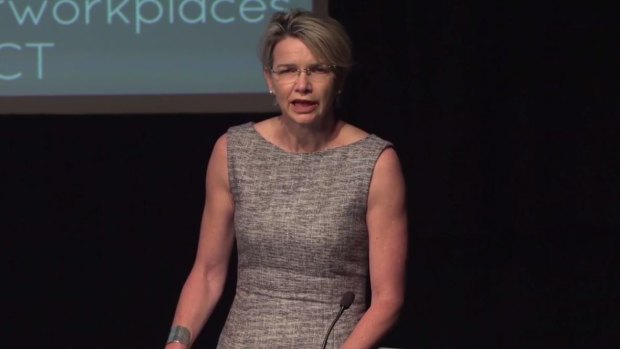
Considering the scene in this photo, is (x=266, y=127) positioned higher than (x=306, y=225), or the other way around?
(x=266, y=127)

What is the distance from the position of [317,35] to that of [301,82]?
0.07 meters

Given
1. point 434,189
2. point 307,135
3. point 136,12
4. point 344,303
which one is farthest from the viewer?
point 434,189

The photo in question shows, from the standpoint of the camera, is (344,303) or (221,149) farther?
(221,149)

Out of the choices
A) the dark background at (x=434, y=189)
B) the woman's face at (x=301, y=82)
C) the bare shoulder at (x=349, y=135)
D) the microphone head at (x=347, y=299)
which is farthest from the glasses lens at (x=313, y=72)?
the dark background at (x=434, y=189)

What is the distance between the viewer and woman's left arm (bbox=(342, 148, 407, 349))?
1763 millimetres

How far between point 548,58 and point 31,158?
6.30ft

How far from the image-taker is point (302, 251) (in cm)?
181

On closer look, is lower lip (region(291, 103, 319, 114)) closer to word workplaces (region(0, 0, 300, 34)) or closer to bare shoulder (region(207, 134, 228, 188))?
bare shoulder (region(207, 134, 228, 188))

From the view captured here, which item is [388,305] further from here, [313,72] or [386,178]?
[313,72]

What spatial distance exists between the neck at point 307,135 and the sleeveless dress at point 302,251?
33mm

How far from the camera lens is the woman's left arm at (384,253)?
1763mm

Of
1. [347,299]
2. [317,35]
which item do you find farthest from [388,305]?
[317,35]

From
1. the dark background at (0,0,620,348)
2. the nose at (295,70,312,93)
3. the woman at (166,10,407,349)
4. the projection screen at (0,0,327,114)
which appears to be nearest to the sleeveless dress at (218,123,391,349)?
the woman at (166,10,407,349)

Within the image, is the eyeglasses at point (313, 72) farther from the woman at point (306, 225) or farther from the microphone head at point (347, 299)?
the microphone head at point (347, 299)
